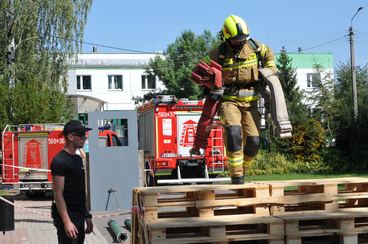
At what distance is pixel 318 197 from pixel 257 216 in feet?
1.92

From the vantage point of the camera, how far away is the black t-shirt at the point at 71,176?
18.7ft

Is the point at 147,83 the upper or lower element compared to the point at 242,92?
upper

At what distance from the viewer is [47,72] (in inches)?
1223

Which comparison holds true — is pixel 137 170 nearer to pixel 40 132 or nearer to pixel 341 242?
pixel 40 132

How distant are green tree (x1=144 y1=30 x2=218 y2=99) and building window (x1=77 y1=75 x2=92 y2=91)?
24.1 ft

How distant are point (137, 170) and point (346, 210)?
1013 cm

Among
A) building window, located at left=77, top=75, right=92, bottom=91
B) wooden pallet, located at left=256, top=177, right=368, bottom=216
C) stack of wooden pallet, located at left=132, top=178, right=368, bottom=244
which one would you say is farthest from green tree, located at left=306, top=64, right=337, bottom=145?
stack of wooden pallet, located at left=132, top=178, right=368, bottom=244

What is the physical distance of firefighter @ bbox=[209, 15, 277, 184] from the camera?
20.0 ft

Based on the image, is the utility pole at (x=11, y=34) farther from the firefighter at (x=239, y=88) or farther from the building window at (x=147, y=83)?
the building window at (x=147, y=83)

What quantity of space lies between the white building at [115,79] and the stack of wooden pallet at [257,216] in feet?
161

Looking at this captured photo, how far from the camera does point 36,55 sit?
101ft

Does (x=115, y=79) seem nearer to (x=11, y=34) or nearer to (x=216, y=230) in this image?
(x=11, y=34)

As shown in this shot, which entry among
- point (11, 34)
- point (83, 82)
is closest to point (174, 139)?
point (11, 34)

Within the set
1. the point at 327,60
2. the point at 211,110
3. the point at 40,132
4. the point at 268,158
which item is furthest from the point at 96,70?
the point at 211,110
